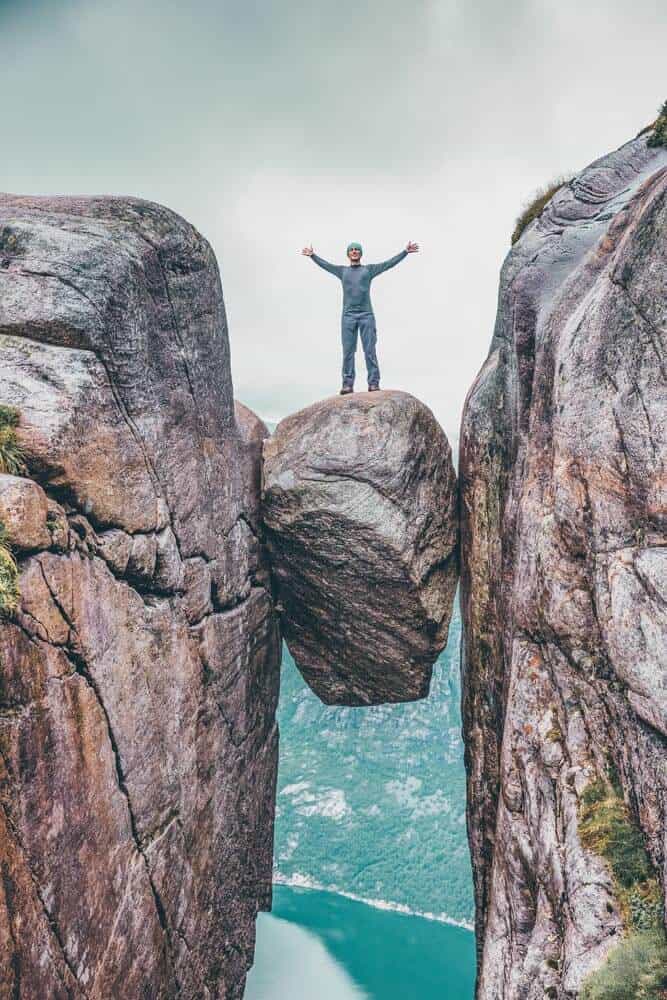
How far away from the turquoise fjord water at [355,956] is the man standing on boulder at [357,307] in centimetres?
7805

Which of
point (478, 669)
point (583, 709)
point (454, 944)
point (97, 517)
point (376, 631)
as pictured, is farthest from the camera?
point (454, 944)

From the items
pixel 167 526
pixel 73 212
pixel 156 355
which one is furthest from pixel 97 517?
pixel 73 212

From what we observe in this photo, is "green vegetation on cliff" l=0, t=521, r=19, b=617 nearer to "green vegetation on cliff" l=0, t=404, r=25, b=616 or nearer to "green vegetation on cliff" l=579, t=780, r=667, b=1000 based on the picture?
"green vegetation on cliff" l=0, t=404, r=25, b=616

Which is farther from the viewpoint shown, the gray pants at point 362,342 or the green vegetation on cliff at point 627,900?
the gray pants at point 362,342

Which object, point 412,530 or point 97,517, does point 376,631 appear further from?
point 97,517

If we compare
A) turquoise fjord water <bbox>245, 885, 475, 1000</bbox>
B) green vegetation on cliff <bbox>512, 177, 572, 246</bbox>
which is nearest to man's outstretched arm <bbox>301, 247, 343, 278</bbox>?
green vegetation on cliff <bbox>512, 177, 572, 246</bbox>

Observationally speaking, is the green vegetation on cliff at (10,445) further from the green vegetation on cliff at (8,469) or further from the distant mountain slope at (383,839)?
the distant mountain slope at (383,839)

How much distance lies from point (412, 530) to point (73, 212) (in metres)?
10.7

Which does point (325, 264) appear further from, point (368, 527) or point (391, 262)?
point (368, 527)

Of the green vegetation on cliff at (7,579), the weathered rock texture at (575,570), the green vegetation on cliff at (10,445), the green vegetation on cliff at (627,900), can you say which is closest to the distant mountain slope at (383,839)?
the weathered rock texture at (575,570)

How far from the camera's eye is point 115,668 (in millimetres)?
13109

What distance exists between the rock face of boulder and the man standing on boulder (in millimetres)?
1231

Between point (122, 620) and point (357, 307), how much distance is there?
36.7 ft

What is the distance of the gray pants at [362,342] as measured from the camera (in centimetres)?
2042
